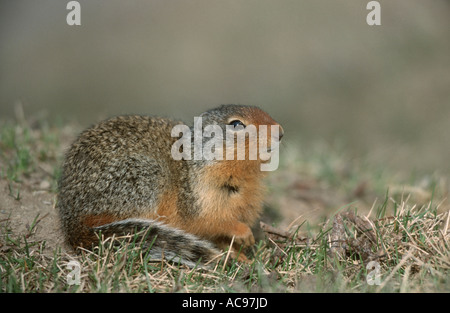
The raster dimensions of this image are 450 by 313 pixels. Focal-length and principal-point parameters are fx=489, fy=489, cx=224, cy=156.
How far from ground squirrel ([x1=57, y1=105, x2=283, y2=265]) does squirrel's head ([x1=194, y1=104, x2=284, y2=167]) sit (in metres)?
0.01

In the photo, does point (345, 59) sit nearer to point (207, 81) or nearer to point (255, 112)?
point (207, 81)

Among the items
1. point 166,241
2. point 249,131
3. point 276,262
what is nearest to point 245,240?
point 276,262

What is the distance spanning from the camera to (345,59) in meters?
17.1

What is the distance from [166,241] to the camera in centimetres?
444

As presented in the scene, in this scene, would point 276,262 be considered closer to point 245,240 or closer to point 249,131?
point 245,240

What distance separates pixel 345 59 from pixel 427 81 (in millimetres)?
2867

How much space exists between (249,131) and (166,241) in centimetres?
136

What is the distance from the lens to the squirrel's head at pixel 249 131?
15.9 feet

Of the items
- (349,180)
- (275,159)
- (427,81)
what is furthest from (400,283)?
(427,81)

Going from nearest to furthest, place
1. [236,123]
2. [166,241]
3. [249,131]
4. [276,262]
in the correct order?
1. [166,241]
2. [276,262]
3. [249,131]
4. [236,123]

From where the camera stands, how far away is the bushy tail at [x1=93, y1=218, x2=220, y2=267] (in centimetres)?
438

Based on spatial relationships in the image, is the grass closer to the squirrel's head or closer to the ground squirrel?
the ground squirrel

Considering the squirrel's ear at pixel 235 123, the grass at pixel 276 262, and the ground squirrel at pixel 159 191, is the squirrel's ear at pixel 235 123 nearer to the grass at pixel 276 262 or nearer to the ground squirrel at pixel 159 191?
the ground squirrel at pixel 159 191

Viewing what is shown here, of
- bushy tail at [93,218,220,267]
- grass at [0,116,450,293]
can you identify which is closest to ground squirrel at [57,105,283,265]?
bushy tail at [93,218,220,267]
